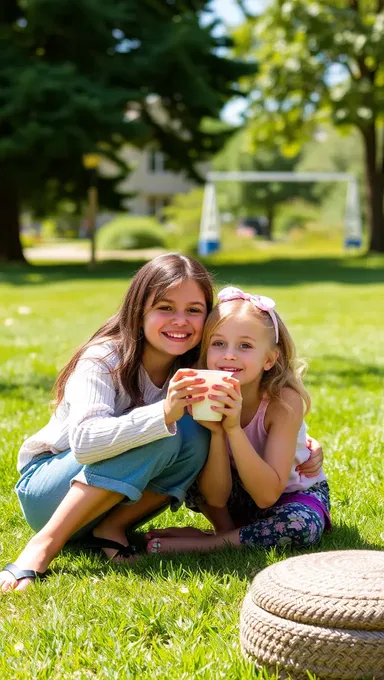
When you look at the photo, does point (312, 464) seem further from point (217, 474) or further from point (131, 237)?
point (131, 237)

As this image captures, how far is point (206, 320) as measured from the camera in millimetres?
3518

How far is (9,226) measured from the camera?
845 inches

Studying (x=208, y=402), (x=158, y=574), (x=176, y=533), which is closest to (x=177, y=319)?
(x=208, y=402)

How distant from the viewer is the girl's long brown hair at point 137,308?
3.48 meters

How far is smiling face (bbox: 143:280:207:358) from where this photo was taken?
348 centimetres

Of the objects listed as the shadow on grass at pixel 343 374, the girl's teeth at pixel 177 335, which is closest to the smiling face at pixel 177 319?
the girl's teeth at pixel 177 335

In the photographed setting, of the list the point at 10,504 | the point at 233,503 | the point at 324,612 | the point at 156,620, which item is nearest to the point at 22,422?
the point at 10,504

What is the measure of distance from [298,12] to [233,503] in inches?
892

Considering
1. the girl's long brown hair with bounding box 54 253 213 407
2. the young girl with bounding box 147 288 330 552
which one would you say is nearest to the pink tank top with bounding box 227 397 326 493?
the young girl with bounding box 147 288 330 552

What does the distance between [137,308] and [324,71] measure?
23359mm

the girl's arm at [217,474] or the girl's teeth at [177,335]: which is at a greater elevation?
the girl's teeth at [177,335]

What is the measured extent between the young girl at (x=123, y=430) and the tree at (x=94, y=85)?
14.0 meters

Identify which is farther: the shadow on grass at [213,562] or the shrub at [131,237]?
the shrub at [131,237]

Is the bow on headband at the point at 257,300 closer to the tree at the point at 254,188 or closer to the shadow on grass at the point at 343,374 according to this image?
the shadow on grass at the point at 343,374
